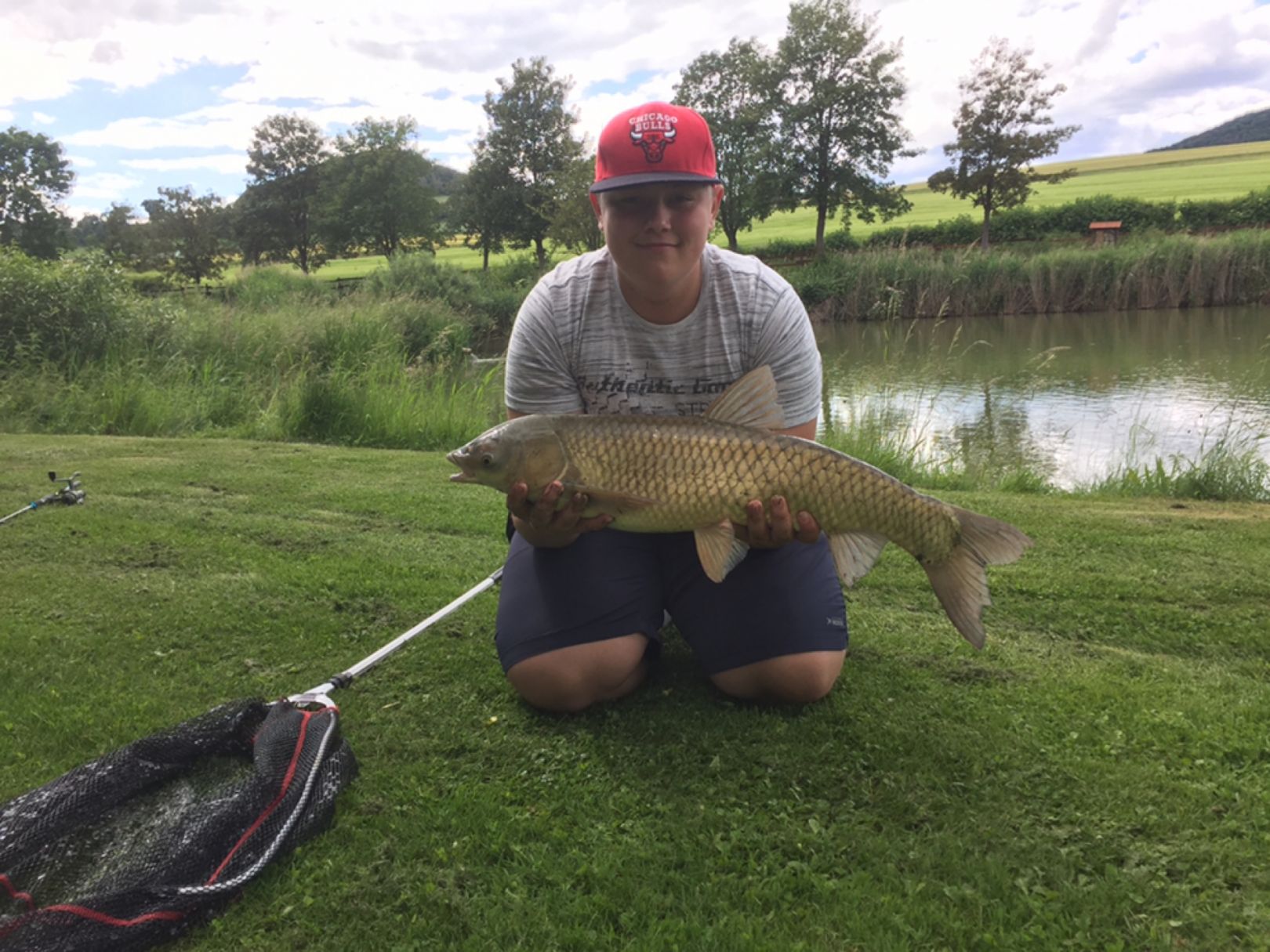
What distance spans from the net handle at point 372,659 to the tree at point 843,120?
29.6 meters

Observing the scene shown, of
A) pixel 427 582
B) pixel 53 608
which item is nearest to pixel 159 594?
pixel 53 608

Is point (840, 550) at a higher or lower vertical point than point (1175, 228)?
lower

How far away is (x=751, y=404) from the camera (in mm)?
1934

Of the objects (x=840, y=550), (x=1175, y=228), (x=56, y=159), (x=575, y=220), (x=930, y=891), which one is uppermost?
(x=56, y=159)

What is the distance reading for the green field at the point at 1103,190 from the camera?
3080 centimetres

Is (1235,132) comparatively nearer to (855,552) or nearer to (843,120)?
(843,120)

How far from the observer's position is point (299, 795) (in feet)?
5.32

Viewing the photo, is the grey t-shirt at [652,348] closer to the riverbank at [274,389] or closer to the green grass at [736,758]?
the green grass at [736,758]

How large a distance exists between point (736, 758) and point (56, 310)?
9.80 meters

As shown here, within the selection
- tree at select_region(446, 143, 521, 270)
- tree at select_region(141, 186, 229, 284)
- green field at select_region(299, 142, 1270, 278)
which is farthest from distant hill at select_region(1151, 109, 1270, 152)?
tree at select_region(141, 186, 229, 284)

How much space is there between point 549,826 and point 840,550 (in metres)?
0.89

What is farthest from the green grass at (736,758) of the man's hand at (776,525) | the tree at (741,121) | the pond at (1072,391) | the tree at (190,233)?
the tree at (190,233)

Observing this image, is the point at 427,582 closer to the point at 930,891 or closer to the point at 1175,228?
the point at 930,891

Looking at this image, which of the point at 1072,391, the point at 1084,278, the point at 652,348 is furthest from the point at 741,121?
the point at 652,348
